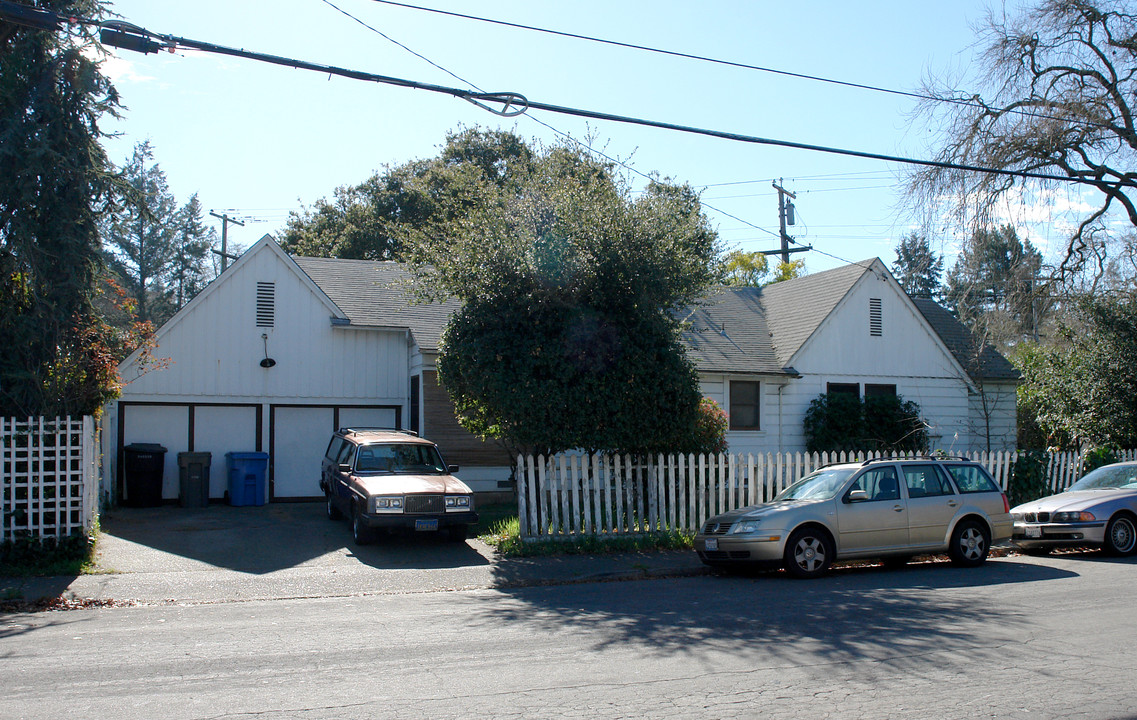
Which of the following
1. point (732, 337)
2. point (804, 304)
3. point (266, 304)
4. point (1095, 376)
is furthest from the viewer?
point (804, 304)

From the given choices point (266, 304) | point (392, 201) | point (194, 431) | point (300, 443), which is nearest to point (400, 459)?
point (300, 443)

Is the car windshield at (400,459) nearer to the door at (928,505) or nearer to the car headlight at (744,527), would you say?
the car headlight at (744,527)

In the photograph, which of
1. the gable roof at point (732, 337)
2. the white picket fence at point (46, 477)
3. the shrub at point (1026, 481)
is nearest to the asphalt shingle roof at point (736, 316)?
the gable roof at point (732, 337)

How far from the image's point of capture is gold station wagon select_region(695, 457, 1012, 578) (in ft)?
37.2

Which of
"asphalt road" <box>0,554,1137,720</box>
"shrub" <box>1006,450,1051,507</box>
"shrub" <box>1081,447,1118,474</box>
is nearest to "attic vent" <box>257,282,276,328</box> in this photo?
"asphalt road" <box>0,554,1137,720</box>

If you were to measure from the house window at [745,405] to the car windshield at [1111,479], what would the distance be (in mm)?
8050

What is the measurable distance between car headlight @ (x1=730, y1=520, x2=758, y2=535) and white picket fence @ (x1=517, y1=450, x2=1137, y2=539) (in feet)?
8.45

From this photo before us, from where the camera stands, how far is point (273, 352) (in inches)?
762

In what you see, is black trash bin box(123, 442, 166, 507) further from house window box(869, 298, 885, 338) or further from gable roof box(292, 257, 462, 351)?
house window box(869, 298, 885, 338)

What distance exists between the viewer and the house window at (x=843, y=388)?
2252cm

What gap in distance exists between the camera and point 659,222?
44.2ft

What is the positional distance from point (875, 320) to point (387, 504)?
49.7 ft

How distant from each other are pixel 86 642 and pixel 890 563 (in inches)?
406

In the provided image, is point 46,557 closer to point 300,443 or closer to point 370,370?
point 300,443
